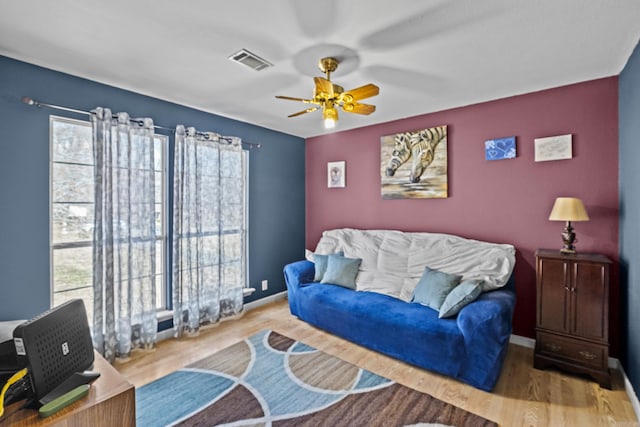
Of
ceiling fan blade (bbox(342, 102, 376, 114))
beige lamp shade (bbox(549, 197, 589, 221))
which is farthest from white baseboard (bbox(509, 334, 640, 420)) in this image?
ceiling fan blade (bbox(342, 102, 376, 114))

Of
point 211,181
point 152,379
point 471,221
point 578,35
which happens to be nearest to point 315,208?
point 211,181

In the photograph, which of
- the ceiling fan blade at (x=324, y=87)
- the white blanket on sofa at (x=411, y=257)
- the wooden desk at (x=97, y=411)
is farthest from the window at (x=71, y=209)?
the white blanket on sofa at (x=411, y=257)

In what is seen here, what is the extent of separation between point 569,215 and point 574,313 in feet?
2.56

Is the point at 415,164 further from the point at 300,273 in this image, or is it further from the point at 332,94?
the point at 300,273

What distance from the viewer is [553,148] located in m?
2.80

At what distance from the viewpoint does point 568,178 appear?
2.75m

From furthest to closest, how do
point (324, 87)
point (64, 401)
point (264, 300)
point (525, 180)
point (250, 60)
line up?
point (264, 300), point (525, 180), point (250, 60), point (324, 87), point (64, 401)

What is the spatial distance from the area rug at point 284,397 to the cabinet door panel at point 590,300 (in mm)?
1141

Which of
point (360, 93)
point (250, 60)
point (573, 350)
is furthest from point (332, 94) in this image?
point (573, 350)

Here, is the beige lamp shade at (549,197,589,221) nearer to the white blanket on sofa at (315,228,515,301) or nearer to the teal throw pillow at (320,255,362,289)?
the white blanket on sofa at (315,228,515,301)

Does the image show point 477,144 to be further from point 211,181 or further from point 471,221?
point 211,181

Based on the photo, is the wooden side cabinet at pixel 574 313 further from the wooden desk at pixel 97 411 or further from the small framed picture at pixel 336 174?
the wooden desk at pixel 97 411

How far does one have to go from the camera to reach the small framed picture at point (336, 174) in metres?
4.36

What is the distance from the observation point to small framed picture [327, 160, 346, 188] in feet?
14.3
